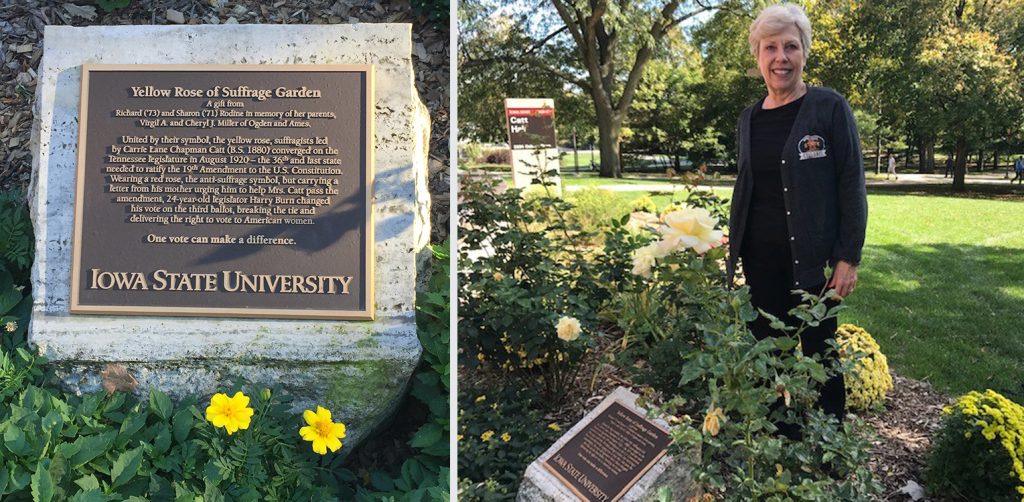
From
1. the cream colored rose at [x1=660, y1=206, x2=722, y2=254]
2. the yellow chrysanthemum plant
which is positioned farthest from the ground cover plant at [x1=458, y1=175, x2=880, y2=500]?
the yellow chrysanthemum plant

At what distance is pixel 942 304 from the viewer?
244 cm

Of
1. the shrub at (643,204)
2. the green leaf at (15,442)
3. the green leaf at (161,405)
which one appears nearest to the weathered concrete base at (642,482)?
the shrub at (643,204)

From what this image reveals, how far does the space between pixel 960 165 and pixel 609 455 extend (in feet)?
4.57

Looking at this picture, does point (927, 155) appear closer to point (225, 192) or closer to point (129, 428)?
point (225, 192)

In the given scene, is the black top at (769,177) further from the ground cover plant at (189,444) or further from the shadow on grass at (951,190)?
the ground cover plant at (189,444)

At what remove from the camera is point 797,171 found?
7.18 ft

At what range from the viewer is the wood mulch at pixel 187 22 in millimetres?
5301

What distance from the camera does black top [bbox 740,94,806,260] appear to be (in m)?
2.23

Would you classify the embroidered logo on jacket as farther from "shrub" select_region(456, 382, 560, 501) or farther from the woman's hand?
"shrub" select_region(456, 382, 560, 501)

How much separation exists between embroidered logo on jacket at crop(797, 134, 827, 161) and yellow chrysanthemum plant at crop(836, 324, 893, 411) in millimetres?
856

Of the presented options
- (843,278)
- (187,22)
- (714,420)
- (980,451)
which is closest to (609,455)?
(714,420)

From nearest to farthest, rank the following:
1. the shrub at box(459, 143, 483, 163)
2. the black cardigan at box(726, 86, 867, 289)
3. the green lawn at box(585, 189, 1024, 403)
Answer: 1. the black cardigan at box(726, 86, 867, 289)
2. the green lawn at box(585, 189, 1024, 403)
3. the shrub at box(459, 143, 483, 163)

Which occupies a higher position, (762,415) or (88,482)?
(762,415)

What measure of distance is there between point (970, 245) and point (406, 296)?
2176mm
